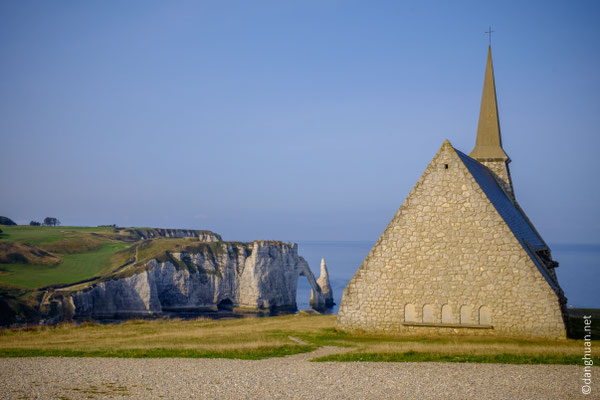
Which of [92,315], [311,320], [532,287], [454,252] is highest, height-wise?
[454,252]

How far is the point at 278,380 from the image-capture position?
461 inches

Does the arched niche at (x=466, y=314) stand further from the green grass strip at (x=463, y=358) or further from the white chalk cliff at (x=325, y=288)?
the white chalk cliff at (x=325, y=288)

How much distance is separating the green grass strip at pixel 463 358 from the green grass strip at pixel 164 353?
6.08 ft

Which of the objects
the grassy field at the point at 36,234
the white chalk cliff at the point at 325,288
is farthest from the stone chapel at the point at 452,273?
the grassy field at the point at 36,234

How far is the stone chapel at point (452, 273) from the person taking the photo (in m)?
18.6

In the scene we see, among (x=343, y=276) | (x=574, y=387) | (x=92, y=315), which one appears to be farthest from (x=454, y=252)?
(x=343, y=276)

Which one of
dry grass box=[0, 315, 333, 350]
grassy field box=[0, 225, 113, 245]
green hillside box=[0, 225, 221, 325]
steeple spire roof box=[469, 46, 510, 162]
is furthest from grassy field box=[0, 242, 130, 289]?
steeple spire roof box=[469, 46, 510, 162]

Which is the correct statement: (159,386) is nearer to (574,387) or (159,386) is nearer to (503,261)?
(574,387)

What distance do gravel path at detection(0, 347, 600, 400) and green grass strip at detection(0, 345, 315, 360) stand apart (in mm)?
980

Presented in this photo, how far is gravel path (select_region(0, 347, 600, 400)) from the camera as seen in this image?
10.4 meters

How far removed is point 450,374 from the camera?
12.2 m

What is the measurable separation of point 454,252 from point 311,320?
9.83m

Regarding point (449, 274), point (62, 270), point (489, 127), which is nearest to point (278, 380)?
point (449, 274)

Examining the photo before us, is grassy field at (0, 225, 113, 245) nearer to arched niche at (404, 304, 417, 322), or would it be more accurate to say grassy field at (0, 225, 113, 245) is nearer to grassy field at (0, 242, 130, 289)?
grassy field at (0, 242, 130, 289)
